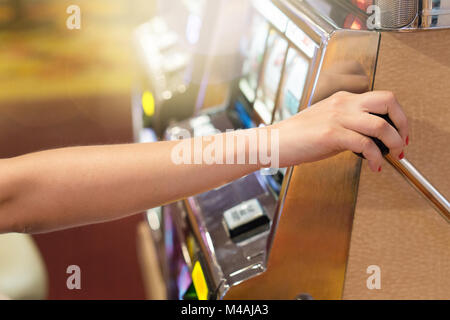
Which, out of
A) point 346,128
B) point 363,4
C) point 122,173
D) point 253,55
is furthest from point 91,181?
point 253,55

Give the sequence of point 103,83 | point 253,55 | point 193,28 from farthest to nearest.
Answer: point 103,83 → point 193,28 → point 253,55

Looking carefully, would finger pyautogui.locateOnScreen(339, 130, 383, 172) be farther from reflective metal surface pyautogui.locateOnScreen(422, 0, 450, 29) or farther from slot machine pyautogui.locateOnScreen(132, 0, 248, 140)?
slot machine pyautogui.locateOnScreen(132, 0, 248, 140)

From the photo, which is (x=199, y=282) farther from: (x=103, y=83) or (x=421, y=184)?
(x=103, y=83)

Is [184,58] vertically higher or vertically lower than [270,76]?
higher

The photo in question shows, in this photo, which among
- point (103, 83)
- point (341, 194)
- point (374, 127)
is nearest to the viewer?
point (374, 127)

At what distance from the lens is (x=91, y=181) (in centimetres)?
93

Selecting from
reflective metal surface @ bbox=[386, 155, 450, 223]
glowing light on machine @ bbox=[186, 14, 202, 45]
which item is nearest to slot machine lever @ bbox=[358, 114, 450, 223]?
reflective metal surface @ bbox=[386, 155, 450, 223]

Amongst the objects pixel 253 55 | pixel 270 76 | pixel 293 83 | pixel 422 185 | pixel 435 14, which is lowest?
pixel 422 185

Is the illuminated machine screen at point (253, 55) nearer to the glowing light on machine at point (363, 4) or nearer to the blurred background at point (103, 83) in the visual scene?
the blurred background at point (103, 83)

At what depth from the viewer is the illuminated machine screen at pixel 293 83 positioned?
117cm

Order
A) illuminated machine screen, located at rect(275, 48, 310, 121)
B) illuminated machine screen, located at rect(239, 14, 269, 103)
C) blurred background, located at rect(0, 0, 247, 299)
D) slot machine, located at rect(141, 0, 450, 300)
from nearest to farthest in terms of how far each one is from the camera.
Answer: slot machine, located at rect(141, 0, 450, 300), illuminated machine screen, located at rect(275, 48, 310, 121), illuminated machine screen, located at rect(239, 14, 269, 103), blurred background, located at rect(0, 0, 247, 299)

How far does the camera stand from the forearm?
914 millimetres

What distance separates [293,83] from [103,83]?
3698 millimetres

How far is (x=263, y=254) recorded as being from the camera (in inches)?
45.9
